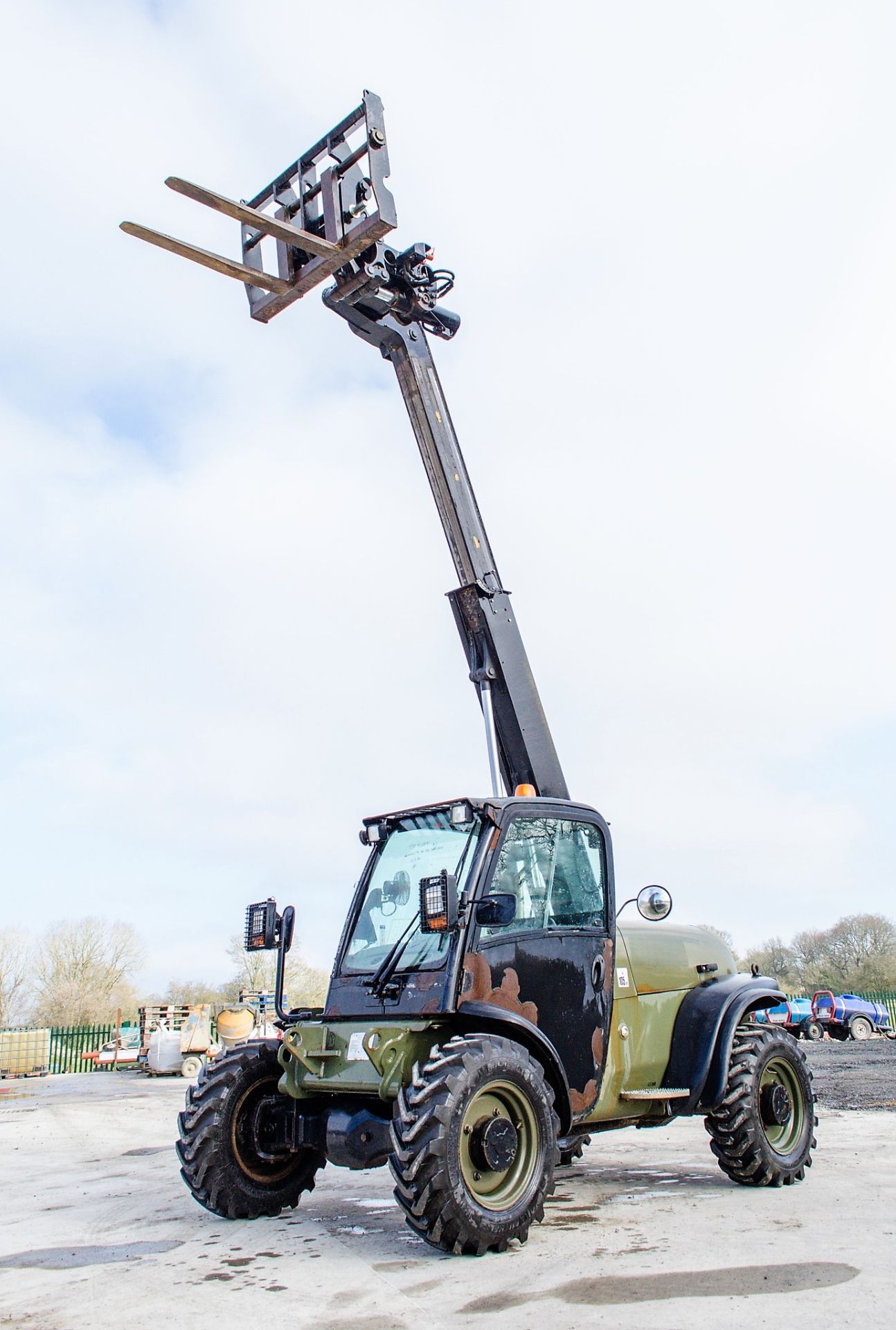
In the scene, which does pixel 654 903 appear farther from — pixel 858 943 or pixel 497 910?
pixel 858 943

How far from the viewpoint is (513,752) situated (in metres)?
8.02

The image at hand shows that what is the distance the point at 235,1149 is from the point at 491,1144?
1.94 m

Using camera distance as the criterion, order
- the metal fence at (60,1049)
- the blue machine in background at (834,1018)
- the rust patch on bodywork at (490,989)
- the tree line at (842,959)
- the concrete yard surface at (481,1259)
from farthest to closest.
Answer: the tree line at (842,959) < the metal fence at (60,1049) < the blue machine in background at (834,1018) < the rust patch on bodywork at (490,989) < the concrete yard surface at (481,1259)

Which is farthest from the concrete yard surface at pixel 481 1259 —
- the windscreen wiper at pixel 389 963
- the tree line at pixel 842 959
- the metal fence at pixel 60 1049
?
the tree line at pixel 842 959

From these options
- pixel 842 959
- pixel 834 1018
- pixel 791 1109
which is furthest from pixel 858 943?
pixel 791 1109

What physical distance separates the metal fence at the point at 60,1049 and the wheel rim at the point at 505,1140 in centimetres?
2850

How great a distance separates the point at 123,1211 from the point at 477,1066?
3381mm

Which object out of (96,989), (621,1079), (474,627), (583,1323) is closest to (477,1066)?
(583,1323)

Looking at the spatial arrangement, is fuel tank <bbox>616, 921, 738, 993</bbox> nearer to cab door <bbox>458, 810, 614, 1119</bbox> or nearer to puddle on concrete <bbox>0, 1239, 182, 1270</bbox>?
cab door <bbox>458, 810, 614, 1119</bbox>

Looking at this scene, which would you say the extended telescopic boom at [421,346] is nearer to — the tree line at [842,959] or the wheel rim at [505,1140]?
the wheel rim at [505,1140]

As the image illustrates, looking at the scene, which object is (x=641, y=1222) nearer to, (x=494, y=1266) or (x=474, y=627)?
(x=494, y=1266)

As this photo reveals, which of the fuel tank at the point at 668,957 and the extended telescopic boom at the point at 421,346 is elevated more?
the extended telescopic boom at the point at 421,346

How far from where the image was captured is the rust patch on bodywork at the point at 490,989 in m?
5.53

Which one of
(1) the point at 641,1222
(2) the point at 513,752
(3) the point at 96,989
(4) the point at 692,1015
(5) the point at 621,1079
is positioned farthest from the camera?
(3) the point at 96,989
